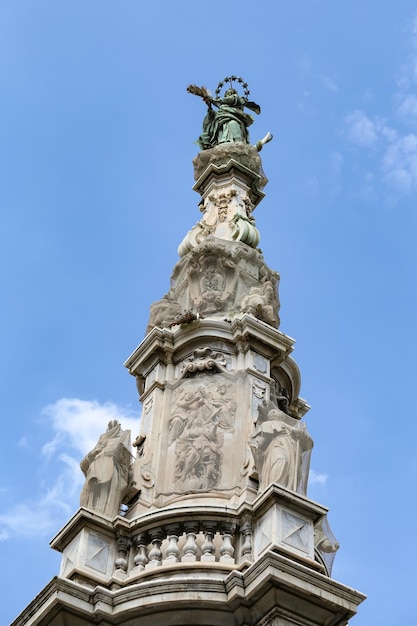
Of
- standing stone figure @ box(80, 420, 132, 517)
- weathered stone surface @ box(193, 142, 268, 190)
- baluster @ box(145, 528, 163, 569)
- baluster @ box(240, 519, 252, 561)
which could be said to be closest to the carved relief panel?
standing stone figure @ box(80, 420, 132, 517)

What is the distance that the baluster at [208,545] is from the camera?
15.1 metres

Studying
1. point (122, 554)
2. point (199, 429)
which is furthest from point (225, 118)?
point (122, 554)

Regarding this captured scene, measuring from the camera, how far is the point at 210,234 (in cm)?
2242

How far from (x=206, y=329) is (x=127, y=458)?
314cm

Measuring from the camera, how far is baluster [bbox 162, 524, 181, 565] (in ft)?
49.8

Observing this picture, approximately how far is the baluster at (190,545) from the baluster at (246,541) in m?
0.61

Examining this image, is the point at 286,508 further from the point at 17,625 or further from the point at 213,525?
the point at 17,625

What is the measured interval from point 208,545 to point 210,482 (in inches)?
71.8

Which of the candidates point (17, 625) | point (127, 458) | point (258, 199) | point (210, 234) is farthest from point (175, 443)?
point (258, 199)

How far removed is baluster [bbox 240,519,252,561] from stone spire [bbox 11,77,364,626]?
0.01 m

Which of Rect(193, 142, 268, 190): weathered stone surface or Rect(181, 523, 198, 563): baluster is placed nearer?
Rect(181, 523, 198, 563): baluster

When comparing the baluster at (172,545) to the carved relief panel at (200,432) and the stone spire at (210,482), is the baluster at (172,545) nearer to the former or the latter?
the stone spire at (210,482)

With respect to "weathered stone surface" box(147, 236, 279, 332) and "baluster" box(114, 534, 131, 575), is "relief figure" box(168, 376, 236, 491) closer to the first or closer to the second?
"baluster" box(114, 534, 131, 575)

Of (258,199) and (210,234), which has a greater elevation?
(258,199)
